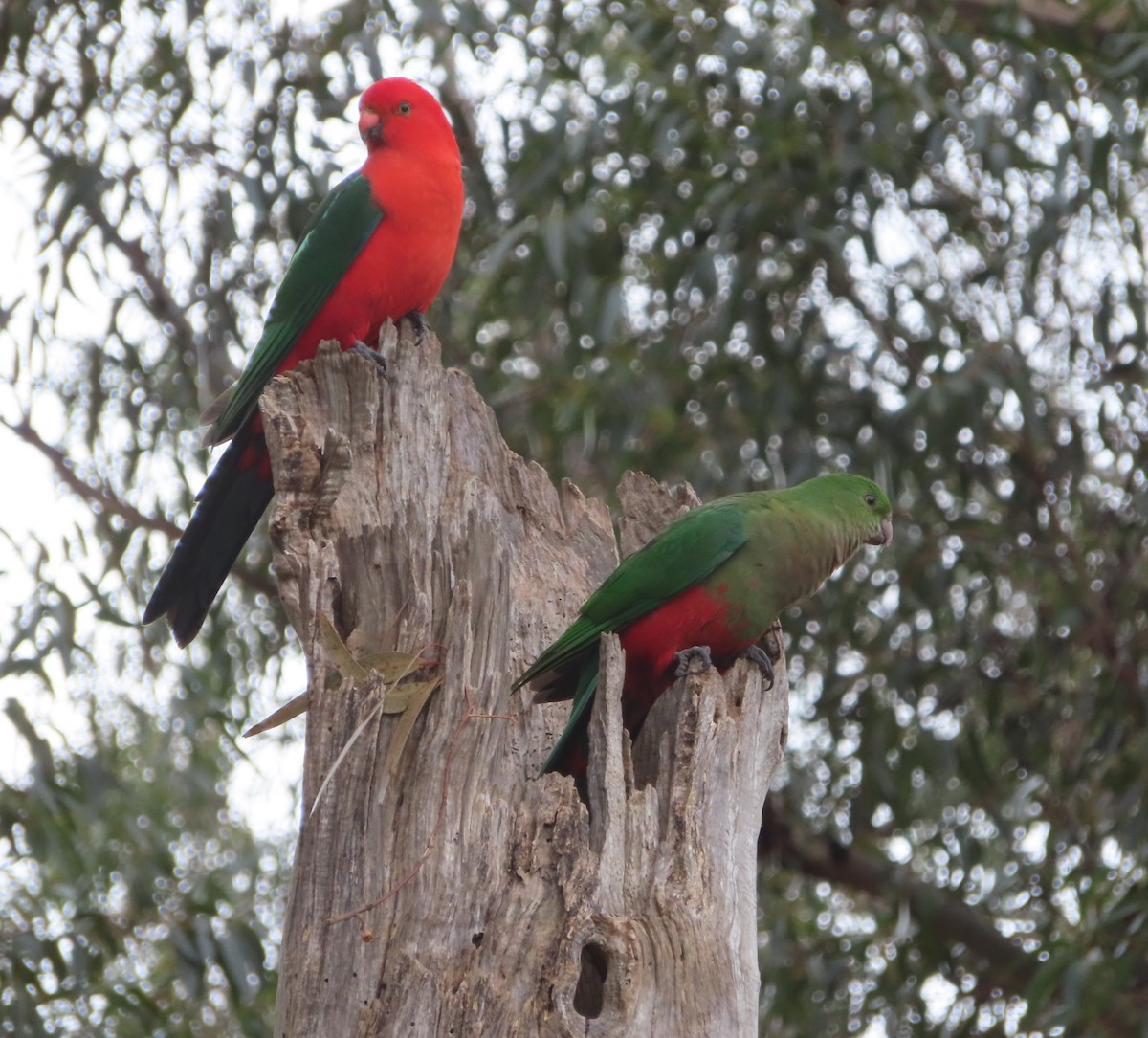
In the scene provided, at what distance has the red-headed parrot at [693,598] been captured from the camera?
9.39 feet

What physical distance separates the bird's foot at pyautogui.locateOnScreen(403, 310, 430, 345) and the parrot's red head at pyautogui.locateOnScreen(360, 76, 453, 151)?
478 millimetres

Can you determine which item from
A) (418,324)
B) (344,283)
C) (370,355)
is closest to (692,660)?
(370,355)

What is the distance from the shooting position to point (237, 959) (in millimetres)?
4344

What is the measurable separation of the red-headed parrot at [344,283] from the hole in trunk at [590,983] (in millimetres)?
1450

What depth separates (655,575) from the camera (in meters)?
2.98

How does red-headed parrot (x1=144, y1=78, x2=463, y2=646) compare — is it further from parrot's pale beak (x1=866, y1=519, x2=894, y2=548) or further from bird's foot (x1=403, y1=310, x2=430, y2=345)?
parrot's pale beak (x1=866, y1=519, x2=894, y2=548)

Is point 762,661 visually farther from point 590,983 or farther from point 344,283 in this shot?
point 344,283

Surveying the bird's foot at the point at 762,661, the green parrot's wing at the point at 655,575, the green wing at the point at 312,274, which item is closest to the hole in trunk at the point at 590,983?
the green parrot's wing at the point at 655,575

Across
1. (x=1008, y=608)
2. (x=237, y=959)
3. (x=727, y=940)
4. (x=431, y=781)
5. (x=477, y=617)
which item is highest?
(x=1008, y=608)

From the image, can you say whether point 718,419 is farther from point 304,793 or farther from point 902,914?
point 304,793

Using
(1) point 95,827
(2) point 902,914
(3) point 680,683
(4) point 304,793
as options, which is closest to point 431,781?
(4) point 304,793

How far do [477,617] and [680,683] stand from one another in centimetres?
41

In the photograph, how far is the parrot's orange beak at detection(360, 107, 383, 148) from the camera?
3834 mm

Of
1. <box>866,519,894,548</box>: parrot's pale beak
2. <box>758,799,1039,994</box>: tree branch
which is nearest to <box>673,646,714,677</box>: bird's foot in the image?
<box>866,519,894,548</box>: parrot's pale beak
